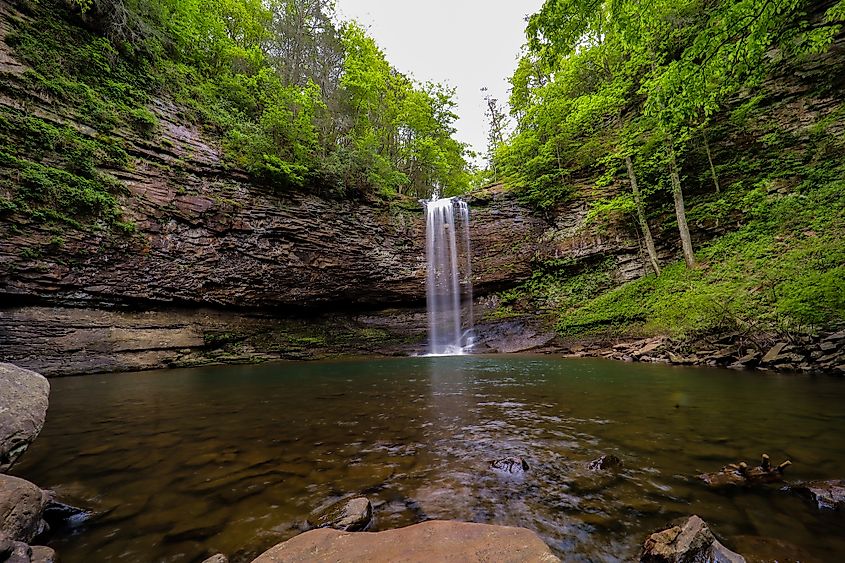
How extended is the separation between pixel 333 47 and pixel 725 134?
19794 mm

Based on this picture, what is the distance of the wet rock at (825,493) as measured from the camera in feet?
6.52

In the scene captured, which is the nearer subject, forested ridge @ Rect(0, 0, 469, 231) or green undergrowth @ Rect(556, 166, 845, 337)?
green undergrowth @ Rect(556, 166, 845, 337)

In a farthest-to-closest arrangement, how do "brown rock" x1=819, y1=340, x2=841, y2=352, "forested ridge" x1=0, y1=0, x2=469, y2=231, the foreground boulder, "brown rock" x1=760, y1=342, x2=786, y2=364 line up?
"forested ridge" x1=0, y1=0, x2=469, y2=231
"brown rock" x1=760, y1=342, x2=786, y2=364
"brown rock" x1=819, y1=340, x2=841, y2=352
the foreground boulder

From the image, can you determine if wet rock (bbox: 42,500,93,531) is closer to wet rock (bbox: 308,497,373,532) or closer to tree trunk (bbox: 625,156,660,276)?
wet rock (bbox: 308,497,373,532)

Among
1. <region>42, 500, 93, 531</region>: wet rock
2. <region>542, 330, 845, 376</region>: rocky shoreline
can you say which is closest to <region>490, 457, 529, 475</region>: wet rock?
→ <region>42, 500, 93, 531</region>: wet rock

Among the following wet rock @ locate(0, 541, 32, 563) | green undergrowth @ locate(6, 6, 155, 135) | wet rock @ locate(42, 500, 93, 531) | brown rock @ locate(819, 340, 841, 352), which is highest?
green undergrowth @ locate(6, 6, 155, 135)

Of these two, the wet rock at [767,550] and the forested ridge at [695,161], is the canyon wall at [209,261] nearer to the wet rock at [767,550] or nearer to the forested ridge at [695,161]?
the forested ridge at [695,161]

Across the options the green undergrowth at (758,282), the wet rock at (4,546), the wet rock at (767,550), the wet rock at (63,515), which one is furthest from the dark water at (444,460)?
the green undergrowth at (758,282)

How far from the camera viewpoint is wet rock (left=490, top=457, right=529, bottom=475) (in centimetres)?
270

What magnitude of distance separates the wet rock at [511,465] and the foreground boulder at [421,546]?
3.79 feet

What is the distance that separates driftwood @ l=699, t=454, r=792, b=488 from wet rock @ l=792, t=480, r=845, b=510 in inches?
6.0

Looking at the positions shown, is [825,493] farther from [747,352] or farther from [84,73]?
[84,73]

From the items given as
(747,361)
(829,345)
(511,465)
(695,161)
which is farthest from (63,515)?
(695,161)

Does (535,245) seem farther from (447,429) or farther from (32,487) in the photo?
(32,487)
